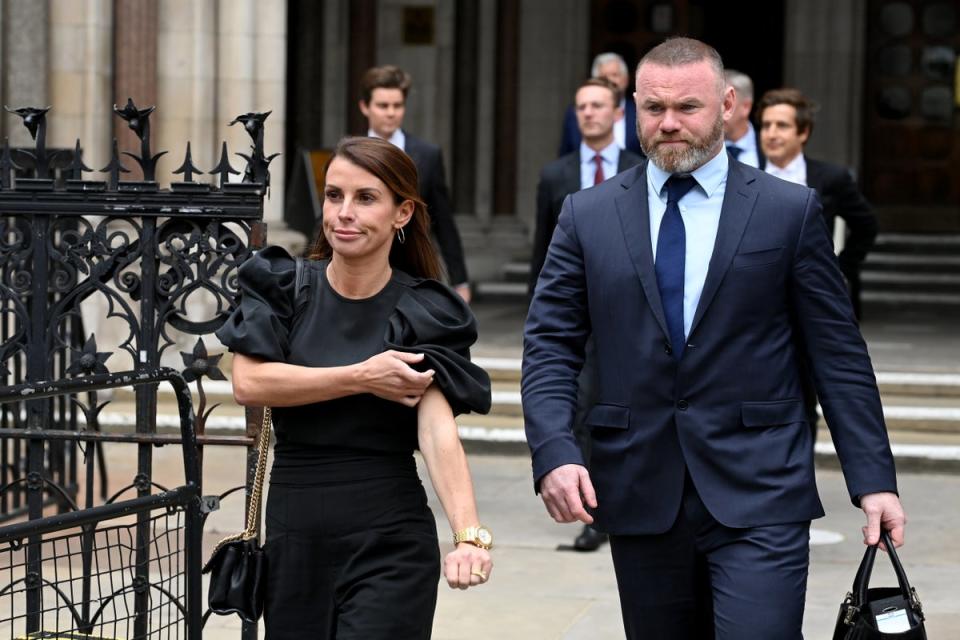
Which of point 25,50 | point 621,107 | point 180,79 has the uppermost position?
point 25,50

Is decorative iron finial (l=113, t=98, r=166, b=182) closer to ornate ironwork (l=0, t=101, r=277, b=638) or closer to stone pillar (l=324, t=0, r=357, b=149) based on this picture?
ornate ironwork (l=0, t=101, r=277, b=638)

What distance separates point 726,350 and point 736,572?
50 cm

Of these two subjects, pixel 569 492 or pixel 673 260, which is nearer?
pixel 569 492

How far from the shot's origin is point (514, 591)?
710 cm

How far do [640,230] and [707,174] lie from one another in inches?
8.2

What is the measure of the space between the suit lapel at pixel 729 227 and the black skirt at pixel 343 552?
805mm

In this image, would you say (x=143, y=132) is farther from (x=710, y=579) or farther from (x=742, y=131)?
(x=742, y=131)

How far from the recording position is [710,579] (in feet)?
13.7

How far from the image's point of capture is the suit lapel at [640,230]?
165 inches

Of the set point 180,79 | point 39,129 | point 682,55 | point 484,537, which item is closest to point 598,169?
point 39,129

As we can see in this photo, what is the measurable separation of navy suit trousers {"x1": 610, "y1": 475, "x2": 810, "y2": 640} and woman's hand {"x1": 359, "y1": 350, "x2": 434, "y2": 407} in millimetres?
628

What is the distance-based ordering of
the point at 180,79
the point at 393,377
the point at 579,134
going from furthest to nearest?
the point at 180,79 → the point at 579,134 → the point at 393,377

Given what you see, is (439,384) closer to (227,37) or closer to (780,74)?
(227,37)

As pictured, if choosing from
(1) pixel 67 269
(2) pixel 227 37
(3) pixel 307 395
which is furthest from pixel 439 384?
(2) pixel 227 37
